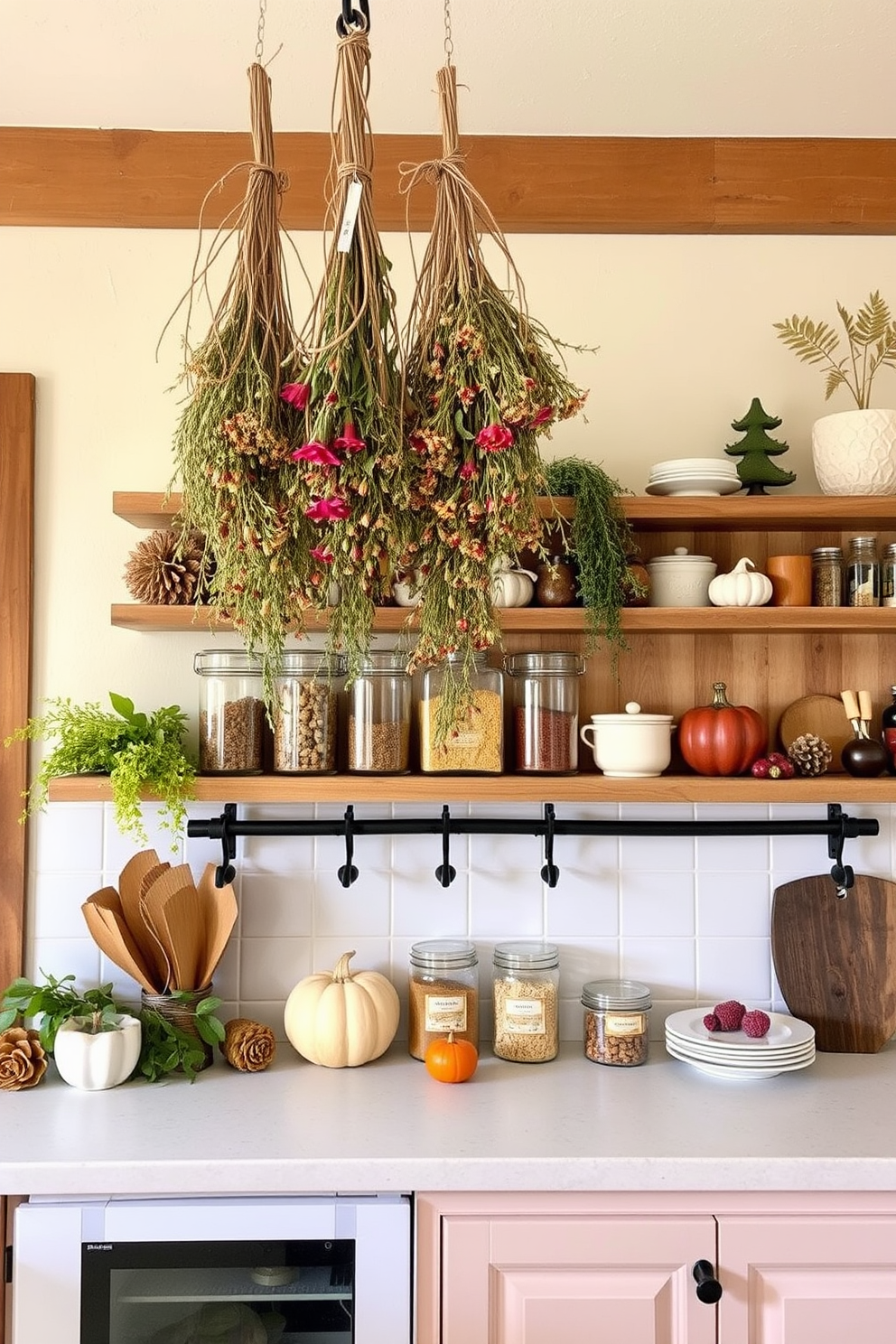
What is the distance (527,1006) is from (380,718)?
621mm

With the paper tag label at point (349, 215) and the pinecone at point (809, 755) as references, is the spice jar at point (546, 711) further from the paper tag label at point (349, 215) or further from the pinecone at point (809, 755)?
the paper tag label at point (349, 215)

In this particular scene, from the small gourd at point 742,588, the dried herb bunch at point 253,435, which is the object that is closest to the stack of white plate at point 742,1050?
the small gourd at point 742,588

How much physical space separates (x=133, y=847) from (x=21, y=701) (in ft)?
1.24

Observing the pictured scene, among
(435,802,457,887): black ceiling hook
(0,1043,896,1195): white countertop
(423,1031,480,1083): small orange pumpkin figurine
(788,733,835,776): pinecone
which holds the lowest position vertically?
(0,1043,896,1195): white countertop

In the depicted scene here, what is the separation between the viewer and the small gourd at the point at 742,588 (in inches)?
77.9

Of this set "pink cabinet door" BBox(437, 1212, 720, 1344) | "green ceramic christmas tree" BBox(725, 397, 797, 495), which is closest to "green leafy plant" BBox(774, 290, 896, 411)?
"green ceramic christmas tree" BBox(725, 397, 797, 495)

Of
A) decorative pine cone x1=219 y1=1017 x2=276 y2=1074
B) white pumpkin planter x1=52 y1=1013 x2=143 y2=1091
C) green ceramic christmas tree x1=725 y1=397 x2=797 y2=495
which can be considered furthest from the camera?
green ceramic christmas tree x1=725 y1=397 x2=797 y2=495

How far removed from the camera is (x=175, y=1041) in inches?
76.9

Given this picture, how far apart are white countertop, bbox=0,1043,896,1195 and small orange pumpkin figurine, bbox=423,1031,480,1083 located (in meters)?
0.02

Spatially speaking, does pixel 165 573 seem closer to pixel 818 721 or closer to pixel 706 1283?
pixel 818 721

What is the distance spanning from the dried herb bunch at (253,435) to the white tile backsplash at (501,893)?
105 cm

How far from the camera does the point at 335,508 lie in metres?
1.10

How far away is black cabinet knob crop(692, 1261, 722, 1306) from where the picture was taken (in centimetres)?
156

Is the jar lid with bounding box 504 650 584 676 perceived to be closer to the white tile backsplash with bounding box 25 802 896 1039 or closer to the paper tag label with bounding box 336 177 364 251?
the white tile backsplash with bounding box 25 802 896 1039
